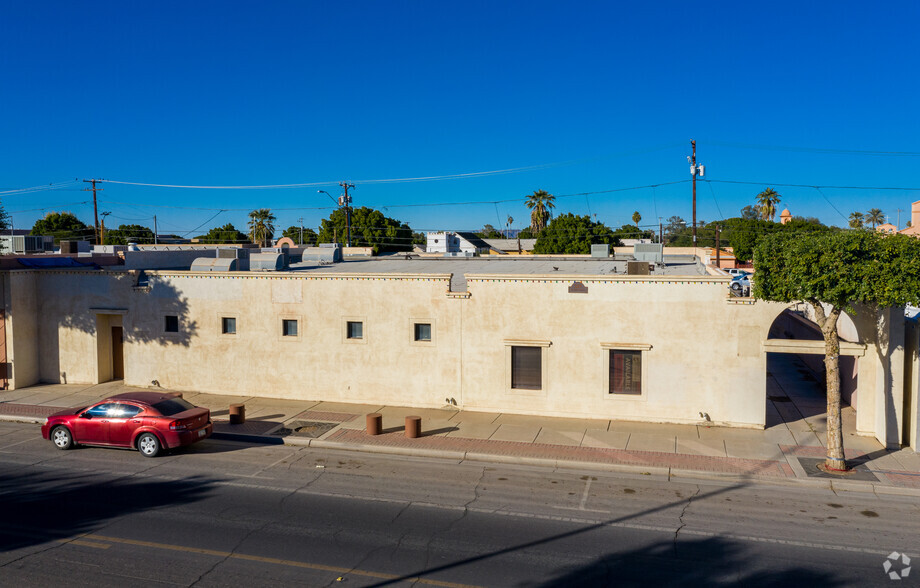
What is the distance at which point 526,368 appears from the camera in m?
21.5

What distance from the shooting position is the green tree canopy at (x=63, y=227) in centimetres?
9250

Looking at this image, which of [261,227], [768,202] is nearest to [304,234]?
[261,227]

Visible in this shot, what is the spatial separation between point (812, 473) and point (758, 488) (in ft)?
5.61

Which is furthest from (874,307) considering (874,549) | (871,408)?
(874,549)

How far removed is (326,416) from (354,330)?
130 inches

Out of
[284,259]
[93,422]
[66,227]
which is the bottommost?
[93,422]

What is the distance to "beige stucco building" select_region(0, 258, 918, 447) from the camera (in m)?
19.6

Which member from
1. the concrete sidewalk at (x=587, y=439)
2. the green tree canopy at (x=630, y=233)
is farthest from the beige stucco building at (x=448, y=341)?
the green tree canopy at (x=630, y=233)

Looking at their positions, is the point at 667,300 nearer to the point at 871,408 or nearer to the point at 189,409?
the point at 871,408

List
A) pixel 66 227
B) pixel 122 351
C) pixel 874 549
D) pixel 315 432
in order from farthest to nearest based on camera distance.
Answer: pixel 66 227
pixel 122 351
pixel 315 432
pixel 874 549

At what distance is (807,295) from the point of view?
15523 millimetres

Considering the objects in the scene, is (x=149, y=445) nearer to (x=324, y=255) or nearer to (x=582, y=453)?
(x=582, y=453)

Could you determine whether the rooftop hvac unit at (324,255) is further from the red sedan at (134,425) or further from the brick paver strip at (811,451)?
the brick paver strip at (811,451)

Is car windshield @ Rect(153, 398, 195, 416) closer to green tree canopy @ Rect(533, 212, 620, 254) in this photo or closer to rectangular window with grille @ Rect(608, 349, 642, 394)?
rectangular window with grille @ Rect(608, 349, 642, 394)
